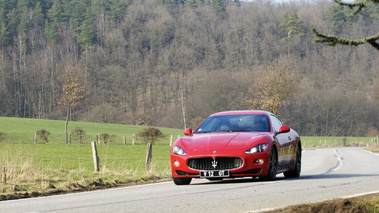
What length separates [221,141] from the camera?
14.1 meters

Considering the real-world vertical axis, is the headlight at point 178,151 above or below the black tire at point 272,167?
above

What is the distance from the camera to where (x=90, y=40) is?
166 m

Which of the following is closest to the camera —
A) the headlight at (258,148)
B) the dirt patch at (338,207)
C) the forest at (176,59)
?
the dirt patch at (338,207)

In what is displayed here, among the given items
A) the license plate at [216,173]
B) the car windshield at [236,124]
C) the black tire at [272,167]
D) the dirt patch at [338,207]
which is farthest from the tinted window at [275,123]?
the dirt patch at [338,207]

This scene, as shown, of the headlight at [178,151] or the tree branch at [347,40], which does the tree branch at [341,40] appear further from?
the headlight at [178,151]

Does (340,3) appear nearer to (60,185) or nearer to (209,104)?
(60,185)

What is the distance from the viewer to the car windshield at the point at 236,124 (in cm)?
1520

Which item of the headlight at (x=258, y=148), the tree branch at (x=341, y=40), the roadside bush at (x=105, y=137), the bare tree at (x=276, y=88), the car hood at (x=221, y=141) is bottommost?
the roadside bush at (x=105, y=137)

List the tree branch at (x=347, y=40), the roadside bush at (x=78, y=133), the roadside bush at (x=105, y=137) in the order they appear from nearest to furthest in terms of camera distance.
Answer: the tree branch at (x=347, y=40)
the roadside bush at (x=105, y=137)
the roadside bush at (x=78, y=133)

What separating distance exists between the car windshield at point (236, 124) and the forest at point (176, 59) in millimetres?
91306

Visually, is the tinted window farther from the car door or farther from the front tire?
the front tire

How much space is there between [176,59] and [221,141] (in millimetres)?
144208

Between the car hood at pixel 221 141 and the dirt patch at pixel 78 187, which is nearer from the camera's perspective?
the dirt patch at pixel 78 187

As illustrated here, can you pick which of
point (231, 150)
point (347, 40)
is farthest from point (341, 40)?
point (231, 150)
